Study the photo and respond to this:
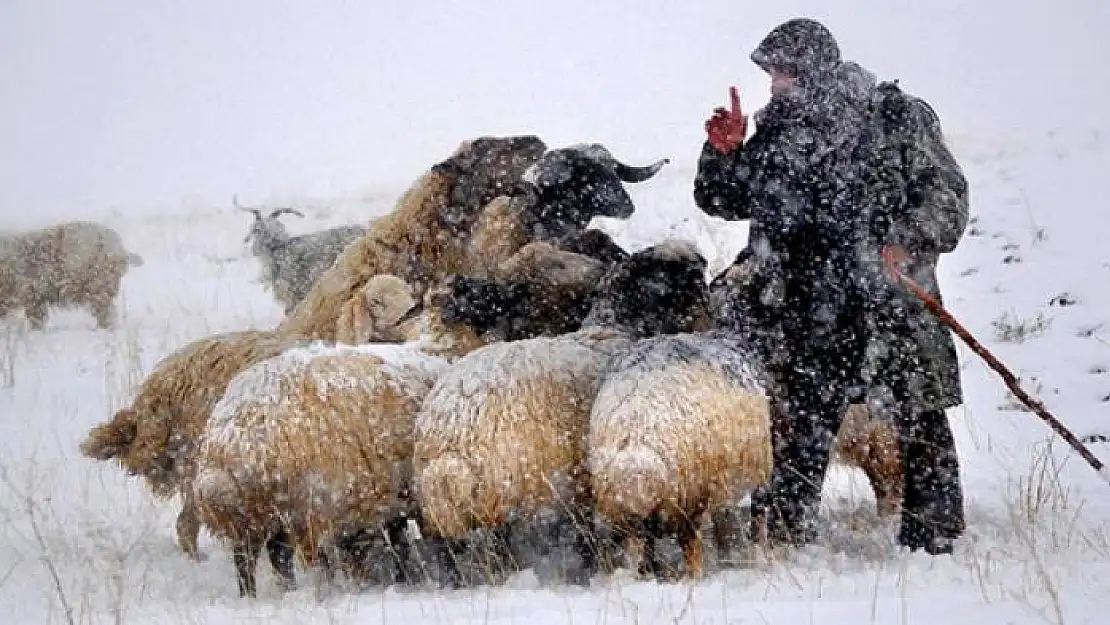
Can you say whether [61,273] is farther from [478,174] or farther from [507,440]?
[507,440]

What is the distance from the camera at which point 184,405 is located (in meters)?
5.57

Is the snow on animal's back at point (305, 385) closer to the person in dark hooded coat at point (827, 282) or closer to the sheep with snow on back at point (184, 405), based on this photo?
the sheep with snow on back at point (184, 405)

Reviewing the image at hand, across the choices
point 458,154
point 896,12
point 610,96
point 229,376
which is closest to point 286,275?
point 458,154

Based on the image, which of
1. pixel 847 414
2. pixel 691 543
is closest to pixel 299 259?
pixel 847 414

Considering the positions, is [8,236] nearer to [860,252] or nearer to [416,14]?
[860,252]

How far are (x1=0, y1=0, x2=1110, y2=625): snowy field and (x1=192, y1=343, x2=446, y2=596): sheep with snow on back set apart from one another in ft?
0.81

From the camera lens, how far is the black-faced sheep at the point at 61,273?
12.3 m

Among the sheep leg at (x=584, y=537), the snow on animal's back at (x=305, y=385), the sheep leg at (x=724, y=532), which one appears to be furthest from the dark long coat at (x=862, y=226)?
the snow on animal's back at (x=305, y=385)

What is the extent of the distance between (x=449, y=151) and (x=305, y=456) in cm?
1524

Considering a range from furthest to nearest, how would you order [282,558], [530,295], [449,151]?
[449,151], [530,295], [282,558]

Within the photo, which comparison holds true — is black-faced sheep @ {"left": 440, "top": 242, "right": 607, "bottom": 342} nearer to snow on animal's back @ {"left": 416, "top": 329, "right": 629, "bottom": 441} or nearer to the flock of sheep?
Result: the flock of sheep

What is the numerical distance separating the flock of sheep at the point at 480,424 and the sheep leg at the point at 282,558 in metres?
0.01

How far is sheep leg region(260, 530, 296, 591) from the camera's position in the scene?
15.3 feet

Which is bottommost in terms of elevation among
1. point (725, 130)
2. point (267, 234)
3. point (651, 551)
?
point (651, 551)
